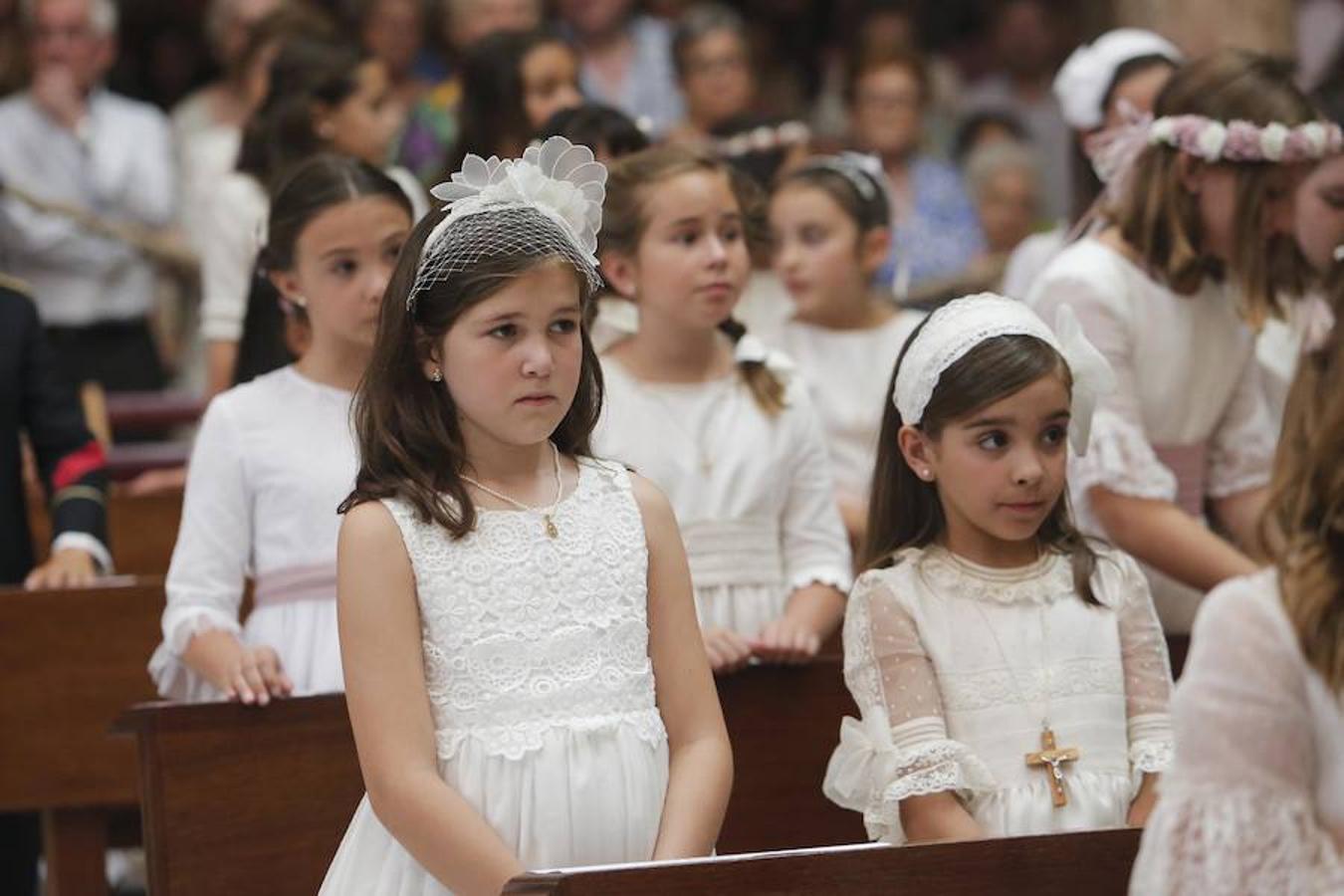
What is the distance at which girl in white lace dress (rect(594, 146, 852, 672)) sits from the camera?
4516mm

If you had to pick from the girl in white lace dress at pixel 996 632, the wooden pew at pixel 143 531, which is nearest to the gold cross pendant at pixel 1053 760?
the girl in white lace dress at pixel 996 632

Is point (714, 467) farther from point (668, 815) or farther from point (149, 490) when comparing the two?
point (149, 490)

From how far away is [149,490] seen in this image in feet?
19.0

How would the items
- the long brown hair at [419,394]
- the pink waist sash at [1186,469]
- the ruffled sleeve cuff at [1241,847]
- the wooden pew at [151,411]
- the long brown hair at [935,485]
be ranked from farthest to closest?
Answer: the wooden pew at [151,411], the pink waist sash at [1186,469], the long brown hair at [935,485], the long brown hair at [419,394], the ruffled sleeve cuff at [1241,847]

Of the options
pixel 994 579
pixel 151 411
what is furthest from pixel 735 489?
pixel 151 411

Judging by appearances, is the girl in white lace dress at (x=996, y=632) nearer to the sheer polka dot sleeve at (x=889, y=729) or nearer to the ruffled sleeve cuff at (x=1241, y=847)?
the sheer polka dot sleeve at (x=889, y=729)

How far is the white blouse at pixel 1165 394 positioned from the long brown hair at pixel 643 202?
1.83 ft

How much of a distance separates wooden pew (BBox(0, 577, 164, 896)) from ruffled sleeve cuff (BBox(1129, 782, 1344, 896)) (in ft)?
9.04

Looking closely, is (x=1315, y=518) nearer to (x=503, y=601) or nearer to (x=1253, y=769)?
(x=1253, y=769)

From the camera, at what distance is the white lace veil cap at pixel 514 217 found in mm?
3414

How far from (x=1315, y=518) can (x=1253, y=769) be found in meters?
0.28

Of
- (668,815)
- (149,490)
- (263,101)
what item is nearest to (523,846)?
(668,815)

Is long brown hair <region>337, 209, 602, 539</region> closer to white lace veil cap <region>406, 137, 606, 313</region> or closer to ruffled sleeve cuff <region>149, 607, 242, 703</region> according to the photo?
white lace veil cap <region>406, 137, 606, 313</region>

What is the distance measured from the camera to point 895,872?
3070mm
